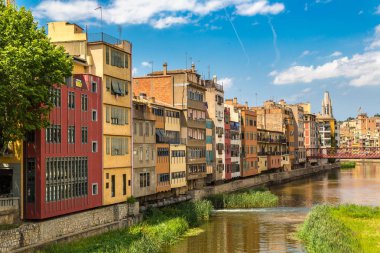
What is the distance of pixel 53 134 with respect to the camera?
3806 cm

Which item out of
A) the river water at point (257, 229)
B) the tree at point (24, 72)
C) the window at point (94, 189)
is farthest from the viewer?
the window at point (94, 189)

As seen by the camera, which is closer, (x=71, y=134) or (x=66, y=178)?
(x=66, y=178)

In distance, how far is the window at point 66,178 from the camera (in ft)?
123

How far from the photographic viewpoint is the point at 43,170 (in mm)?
36594

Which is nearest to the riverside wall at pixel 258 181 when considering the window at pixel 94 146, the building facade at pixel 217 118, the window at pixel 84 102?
the building facade at pixel 217 118

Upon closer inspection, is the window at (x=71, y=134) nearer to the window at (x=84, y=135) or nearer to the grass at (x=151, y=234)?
the window at (x=84, y=135)

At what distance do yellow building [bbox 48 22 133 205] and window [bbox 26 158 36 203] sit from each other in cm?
981

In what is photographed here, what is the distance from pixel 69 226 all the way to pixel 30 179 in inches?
195

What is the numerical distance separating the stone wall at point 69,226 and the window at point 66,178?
1.70 meters

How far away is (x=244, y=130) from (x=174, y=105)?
3277 cm

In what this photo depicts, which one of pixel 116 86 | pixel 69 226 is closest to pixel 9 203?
pixel 69 226

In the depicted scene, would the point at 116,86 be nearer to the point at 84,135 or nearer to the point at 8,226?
the point at 84,135

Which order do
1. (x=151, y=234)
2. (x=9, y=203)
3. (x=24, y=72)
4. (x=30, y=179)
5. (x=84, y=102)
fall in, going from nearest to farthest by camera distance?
(x=24, y=72) → (x=9, y=203) → (x=30, y=179) → (x=84, y=102) → (x=151, y=234)

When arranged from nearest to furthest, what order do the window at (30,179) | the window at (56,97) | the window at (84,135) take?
1. the window at (30,179)
2. the window at (56,97)
3. the window at (84,135)
